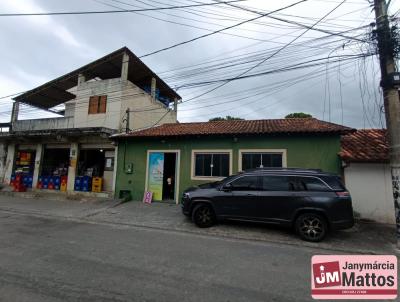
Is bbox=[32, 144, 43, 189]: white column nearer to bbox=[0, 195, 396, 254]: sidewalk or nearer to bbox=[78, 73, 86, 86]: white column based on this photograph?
bbox=[0, 195, 396, 254]: sidewalk

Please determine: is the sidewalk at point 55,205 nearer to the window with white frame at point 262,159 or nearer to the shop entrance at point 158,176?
the shop entrance at point 158,176

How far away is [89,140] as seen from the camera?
45.6 ft

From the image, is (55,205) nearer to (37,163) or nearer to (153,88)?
(37,163)

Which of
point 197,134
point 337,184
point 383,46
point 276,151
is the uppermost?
point 383,46

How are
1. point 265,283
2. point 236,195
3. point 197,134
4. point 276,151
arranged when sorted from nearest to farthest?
point 265,283 < point 236,195 < point 276,151 < point 197,134

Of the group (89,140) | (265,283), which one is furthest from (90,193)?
(265,283)

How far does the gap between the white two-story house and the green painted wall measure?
1.00 m

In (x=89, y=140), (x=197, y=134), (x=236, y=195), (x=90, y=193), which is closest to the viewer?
(x=236, y=195)

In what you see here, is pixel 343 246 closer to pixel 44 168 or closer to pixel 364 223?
pixel 364 223

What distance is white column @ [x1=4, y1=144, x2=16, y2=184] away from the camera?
16.4 meters

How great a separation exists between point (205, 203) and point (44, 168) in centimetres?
1261

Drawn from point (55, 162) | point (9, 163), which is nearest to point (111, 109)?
point (55, 162)

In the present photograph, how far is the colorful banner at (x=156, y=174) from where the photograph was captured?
39.2 ft

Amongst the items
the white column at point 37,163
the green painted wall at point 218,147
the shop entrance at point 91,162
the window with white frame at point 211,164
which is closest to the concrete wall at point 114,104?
the shop entrance at point 91,162
